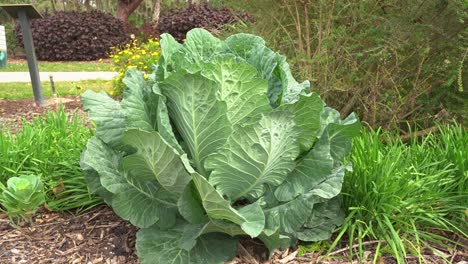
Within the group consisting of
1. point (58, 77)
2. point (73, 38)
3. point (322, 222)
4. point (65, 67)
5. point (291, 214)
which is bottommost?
point (65, 67)

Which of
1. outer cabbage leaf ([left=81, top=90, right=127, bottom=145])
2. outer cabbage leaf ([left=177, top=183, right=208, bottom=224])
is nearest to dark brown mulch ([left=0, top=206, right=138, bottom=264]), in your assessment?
outer cabbage leaf ([left=177, top=183, right=208, bottom=224])

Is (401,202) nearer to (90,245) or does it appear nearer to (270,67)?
(270,67)

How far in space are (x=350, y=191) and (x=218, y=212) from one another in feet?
3.02

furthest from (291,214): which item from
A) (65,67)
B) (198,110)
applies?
(65,67)

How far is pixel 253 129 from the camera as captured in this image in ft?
6.26

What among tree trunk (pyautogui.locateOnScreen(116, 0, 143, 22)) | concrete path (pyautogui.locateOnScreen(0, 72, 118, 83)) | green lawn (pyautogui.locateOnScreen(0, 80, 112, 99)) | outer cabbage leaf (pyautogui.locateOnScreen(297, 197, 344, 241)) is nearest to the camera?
outer cabbage leaf (pyautogui.locateOnScreen(297, 197, 344, 241))

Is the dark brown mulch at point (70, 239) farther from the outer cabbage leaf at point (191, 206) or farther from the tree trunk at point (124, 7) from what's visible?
the tree trunk at point (124, 7)

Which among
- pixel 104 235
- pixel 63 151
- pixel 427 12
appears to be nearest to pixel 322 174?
pixel 104 235

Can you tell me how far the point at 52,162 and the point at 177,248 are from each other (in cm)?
133

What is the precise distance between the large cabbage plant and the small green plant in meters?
0.34

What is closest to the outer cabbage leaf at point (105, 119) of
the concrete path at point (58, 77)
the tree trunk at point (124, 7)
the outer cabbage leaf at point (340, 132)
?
the outer cabbage leaf at point (340, 132)

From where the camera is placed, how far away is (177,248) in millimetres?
2160

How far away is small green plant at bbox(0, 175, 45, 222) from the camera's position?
8.04 ft

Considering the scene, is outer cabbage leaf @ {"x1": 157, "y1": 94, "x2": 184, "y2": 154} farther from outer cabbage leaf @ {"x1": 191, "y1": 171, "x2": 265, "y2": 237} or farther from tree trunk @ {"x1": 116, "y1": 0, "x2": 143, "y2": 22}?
tree trunk @ {"x1": 116, "y1": 0, "x2": 143, "y2": 22}
